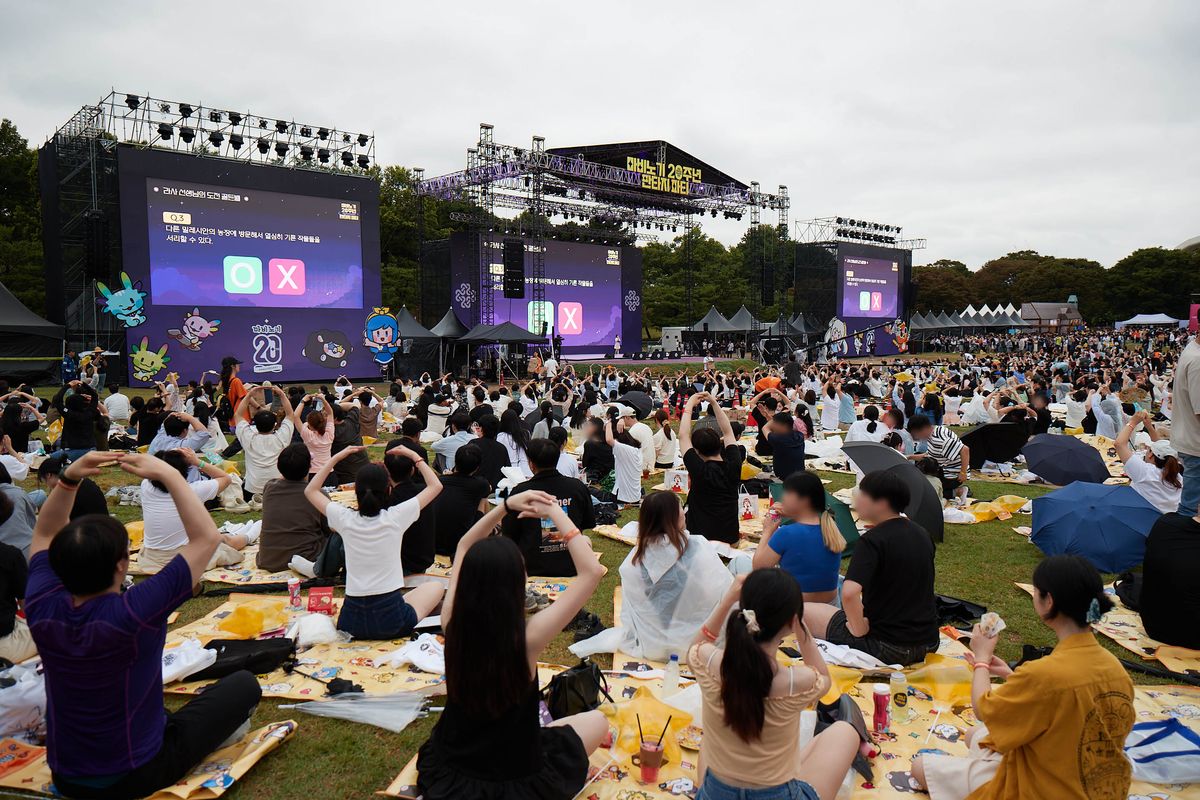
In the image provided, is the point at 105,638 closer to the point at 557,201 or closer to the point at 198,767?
the point at 198,767

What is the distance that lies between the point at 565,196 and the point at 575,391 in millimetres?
14291

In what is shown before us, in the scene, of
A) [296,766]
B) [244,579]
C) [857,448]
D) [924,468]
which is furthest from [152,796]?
[924,468]

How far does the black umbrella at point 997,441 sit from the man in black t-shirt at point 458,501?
7.17m

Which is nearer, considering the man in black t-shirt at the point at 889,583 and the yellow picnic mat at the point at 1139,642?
the man in black t-shirt at the point at 889,583

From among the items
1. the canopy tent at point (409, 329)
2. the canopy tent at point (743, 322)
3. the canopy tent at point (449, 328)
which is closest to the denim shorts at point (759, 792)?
the canopy tent at point (409, 329)

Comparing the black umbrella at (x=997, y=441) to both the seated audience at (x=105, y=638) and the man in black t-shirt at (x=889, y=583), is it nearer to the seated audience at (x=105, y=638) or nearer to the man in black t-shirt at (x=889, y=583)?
the man in black t-shirt at (x=889, y=583)

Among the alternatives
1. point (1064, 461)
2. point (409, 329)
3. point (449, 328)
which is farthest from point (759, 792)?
point (449, 328)

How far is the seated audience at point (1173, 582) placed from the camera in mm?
4164

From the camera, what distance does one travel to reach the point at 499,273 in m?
28.3

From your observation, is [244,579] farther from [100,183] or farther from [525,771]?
[100,183]

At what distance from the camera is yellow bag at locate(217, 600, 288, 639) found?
4.74 metres

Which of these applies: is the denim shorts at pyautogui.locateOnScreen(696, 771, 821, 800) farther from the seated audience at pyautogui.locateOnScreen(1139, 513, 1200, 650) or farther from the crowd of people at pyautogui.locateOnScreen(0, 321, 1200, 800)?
the seated audience at pyautogui.locateOnScreen(1139, 513, 1200, 650)

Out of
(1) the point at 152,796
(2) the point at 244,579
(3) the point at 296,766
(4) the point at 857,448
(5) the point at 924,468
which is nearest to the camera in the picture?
(1) the point at 152,796

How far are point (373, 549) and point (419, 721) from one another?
43.3 inches
